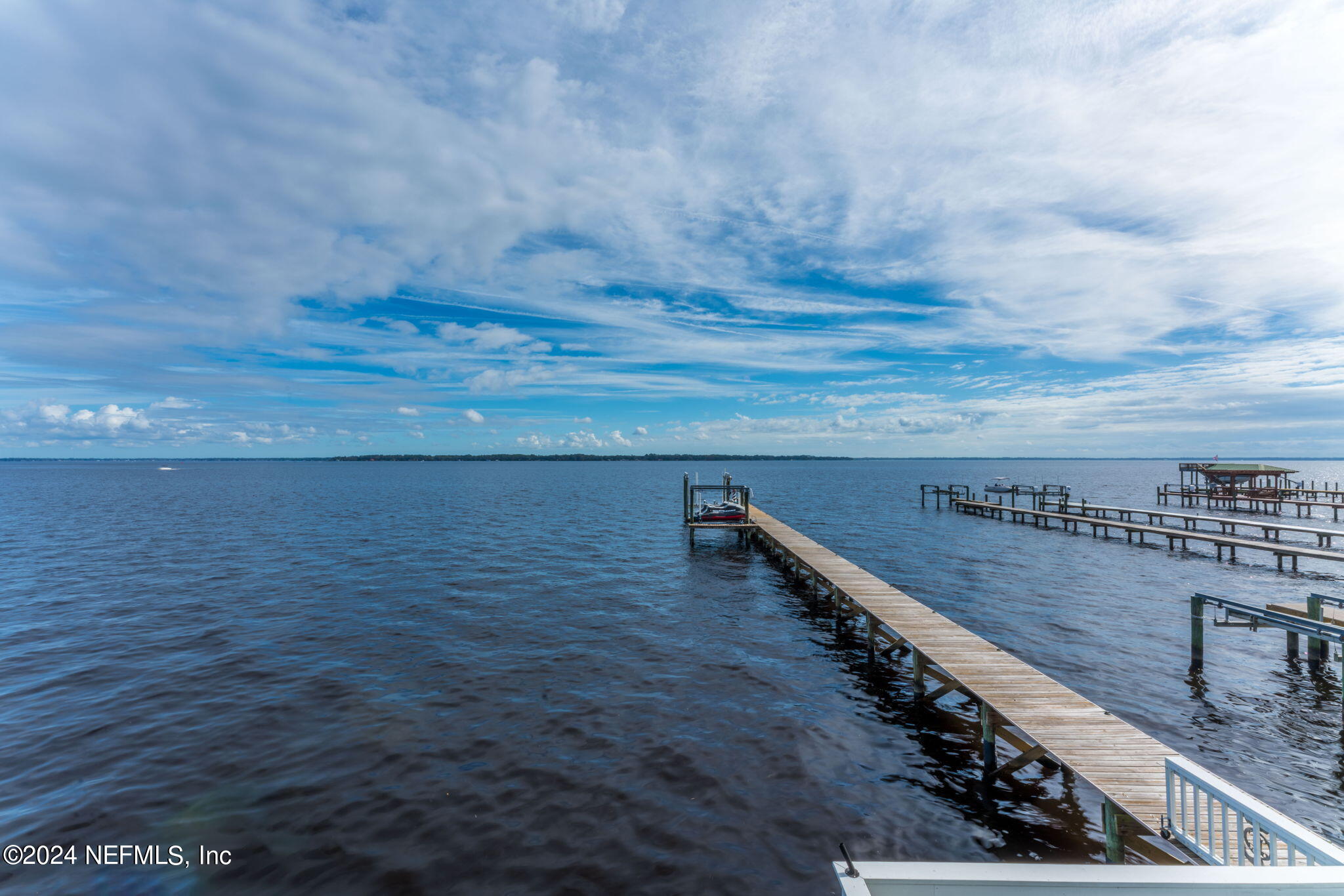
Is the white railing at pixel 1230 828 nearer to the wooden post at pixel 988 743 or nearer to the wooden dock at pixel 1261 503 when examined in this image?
the wooden post at pixel 988 743

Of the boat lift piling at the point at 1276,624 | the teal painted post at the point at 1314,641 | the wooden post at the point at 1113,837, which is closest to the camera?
the wooden post at the point at 1113,837

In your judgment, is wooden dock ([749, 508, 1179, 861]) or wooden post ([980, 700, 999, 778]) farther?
wooden post ([980, 700, 999, 778])

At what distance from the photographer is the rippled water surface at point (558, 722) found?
27.4 ft

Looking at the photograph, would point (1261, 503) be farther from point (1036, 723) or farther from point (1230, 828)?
point (1230, 828)

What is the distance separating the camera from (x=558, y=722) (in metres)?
12.0

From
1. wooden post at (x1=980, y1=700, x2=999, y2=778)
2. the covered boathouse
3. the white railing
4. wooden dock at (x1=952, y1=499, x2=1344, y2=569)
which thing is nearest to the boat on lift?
wooden dock at (x1=952, y1=499, x2=1344, y2=569)

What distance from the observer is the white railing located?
4512 millimetres

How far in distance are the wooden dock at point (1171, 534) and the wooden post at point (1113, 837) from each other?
2849 centimetres

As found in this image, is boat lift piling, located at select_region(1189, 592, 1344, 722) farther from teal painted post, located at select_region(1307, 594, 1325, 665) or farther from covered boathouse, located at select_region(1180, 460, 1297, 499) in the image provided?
covered boathouse, located at select_region(1180, 460, 1297, 499)

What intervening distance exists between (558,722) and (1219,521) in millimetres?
44948

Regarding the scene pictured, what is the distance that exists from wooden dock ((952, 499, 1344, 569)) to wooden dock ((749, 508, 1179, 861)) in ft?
78.6

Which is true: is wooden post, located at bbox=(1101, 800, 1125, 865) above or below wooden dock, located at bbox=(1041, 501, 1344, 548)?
below

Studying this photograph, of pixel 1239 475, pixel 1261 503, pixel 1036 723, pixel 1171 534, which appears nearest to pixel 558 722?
pixel 1036 723

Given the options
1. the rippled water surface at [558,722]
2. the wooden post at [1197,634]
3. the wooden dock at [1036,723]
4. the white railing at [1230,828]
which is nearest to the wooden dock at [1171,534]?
the rippled water surface at [558,722]
